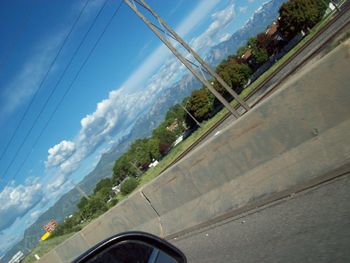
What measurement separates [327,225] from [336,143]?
59.2 inches

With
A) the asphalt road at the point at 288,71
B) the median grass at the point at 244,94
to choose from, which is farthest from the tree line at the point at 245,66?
the asphalt road at the point at 288,71

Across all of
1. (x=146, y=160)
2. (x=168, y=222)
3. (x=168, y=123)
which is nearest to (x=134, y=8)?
(x=168, y=222)

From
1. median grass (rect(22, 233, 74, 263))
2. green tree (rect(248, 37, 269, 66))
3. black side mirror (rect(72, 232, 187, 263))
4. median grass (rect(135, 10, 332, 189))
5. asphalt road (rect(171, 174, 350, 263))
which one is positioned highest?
green tree (rect(248, 37, 269, 66))

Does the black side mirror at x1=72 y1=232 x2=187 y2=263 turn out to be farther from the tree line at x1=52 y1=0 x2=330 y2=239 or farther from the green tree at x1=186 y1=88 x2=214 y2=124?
the green tree at x1=186 y1=88 x2=214 y2=124

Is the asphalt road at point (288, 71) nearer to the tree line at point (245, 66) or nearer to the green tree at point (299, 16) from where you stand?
the tree line at point (245, 66)

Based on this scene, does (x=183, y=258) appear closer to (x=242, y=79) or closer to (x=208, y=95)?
(x=242, y=79)

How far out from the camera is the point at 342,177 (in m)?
6.27

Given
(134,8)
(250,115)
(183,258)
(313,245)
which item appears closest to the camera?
(183,258)

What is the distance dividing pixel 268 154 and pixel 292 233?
188 centimetres

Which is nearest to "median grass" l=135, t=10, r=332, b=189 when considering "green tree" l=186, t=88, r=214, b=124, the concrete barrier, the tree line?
the tree line

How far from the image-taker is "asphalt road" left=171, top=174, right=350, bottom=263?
15.9 feet

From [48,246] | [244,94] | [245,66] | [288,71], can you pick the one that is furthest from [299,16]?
[48,246]

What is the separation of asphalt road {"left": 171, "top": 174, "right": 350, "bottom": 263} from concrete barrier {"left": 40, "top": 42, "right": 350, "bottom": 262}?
416 mm

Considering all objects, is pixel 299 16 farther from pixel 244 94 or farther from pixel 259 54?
pixel 244 94
